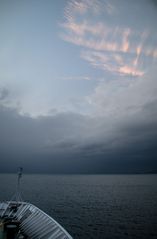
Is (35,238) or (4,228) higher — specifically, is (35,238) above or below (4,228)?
below

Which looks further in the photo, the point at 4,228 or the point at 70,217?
the point at 70,217

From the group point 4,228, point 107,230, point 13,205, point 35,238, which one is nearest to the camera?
point 4,228

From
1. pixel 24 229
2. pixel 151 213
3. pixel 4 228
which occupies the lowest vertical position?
pixel 151 213

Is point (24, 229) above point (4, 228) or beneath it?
beneath

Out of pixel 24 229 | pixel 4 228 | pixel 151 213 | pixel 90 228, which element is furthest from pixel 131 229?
pixel 4 228

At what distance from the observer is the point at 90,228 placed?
48.3 metres

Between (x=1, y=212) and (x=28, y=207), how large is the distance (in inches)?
148

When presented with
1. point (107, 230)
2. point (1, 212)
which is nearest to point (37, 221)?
point (1, 212)

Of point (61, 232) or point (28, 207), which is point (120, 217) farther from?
point (61, 232)

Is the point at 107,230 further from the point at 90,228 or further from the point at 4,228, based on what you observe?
the point at 4,228

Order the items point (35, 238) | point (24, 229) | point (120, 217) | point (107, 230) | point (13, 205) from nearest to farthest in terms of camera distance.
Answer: point (35, 238) → point (24, 229) → point (13, 205) → point (107, 230) → point (120, 217)

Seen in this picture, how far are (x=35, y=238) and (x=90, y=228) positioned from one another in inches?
1332

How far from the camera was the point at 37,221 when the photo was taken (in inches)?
871

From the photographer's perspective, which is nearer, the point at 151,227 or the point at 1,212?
the point at 1,212
